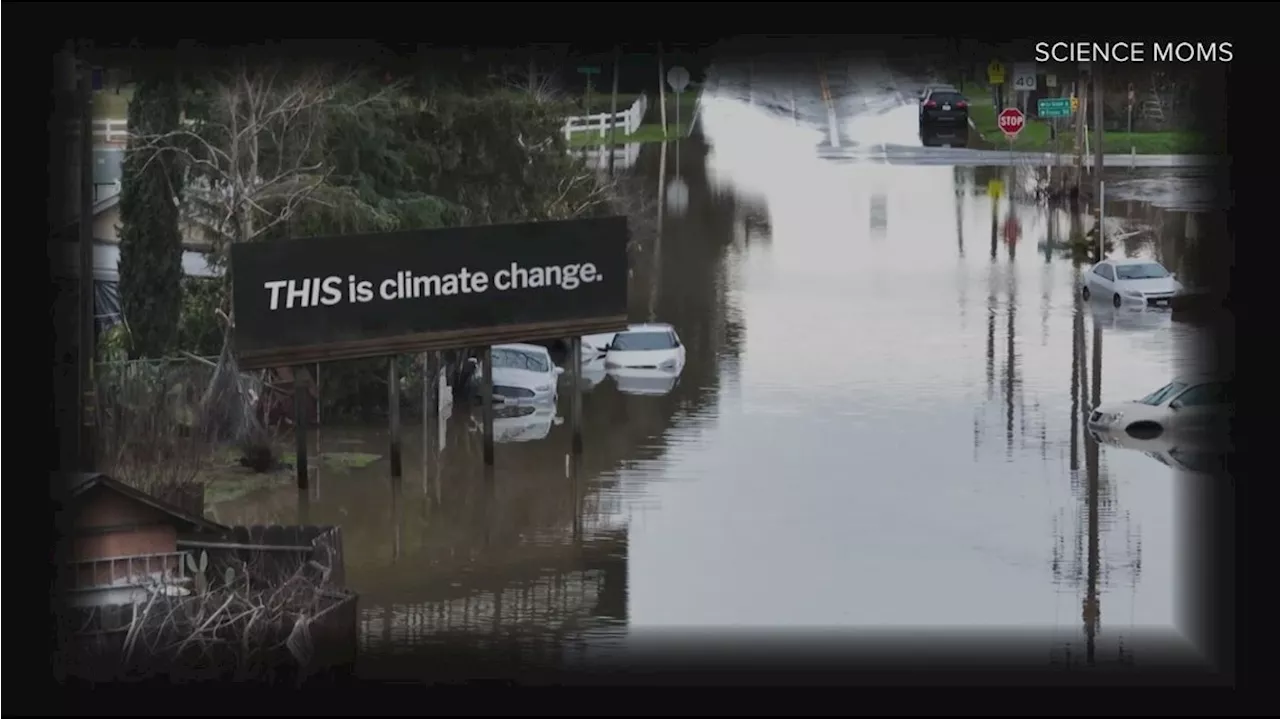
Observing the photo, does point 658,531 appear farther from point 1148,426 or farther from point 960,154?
point 960,154

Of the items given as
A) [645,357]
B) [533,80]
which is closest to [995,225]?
[645,357]

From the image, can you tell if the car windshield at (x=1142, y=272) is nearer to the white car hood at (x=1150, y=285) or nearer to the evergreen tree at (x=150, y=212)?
the white car hood at (x=1150, y=285)

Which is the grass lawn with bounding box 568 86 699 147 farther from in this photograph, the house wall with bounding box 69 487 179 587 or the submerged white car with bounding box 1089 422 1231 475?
the house wall with bounding box 69 487 179 587

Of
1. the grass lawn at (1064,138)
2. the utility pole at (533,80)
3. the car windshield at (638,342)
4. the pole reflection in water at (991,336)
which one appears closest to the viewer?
the utility pole at (533,80)

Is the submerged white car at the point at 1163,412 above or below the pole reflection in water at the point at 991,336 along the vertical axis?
below

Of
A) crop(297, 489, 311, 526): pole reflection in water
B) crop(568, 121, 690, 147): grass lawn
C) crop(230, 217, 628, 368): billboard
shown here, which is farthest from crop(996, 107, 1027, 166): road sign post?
crop(297, 489, 311, 526): pole reflection in water

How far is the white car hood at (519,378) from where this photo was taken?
35688mm

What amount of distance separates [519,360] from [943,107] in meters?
11.6

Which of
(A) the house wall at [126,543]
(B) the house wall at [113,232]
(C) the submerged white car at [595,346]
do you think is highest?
(B) the house wall at [113,232]

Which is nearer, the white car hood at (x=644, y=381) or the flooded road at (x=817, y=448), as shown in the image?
the flooded road at (x=817, y=448)

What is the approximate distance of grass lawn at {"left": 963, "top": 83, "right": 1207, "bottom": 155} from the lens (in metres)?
46.8

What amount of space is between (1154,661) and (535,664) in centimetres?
583

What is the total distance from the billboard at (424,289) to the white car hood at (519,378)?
6.11m

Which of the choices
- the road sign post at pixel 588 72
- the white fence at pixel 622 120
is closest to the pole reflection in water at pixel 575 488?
the road sign post at pixel 588 72
